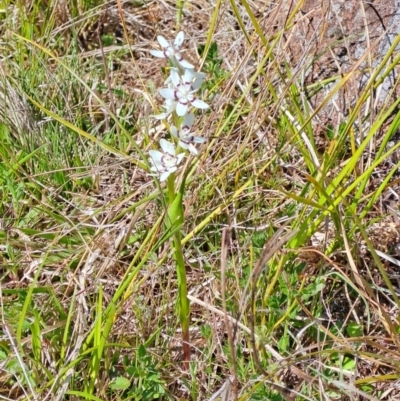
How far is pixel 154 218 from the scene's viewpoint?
1.58 meters

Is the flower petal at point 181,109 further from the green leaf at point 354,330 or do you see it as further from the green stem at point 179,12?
the green stem at point 179,12

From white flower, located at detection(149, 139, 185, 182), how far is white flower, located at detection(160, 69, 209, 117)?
90mm

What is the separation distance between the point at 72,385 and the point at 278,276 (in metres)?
0.46

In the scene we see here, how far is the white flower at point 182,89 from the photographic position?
98cm

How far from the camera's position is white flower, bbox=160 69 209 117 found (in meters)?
0.98

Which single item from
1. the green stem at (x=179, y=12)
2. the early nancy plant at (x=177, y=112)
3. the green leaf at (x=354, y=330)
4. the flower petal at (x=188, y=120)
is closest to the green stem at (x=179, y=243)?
the early nancy plant at (x=177, y=112)

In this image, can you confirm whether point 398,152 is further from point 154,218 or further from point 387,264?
point 154,218

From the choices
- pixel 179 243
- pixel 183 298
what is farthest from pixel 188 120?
pixel 183 298

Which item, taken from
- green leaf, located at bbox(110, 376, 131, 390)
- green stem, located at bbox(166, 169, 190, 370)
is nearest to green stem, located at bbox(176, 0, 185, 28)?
green stem, located at bbox(166, 169, 190, 370)

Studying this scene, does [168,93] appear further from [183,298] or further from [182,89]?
[183,298]

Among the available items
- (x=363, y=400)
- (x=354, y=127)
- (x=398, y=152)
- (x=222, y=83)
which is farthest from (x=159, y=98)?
(x=363, y=400)

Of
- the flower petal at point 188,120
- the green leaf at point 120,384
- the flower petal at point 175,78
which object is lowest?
the green leaf at point 120,384

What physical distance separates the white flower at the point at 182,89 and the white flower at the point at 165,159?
0.29 feet

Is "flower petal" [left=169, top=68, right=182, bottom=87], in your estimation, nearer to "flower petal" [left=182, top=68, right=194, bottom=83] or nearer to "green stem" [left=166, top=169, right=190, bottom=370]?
"flower petal" [left=182, top=68, right=194, bottom=83]
